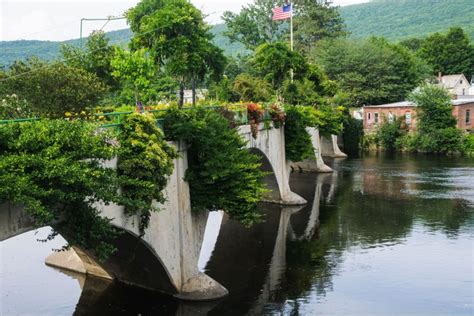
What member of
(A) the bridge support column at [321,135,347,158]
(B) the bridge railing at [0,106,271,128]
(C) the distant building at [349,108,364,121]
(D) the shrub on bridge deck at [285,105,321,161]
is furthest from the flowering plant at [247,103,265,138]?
(C) the distant building at [349,108,364,121]

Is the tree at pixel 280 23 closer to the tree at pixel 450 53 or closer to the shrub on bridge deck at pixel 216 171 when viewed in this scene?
the tree at pixel 450 53

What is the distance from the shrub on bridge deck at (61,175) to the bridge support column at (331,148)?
56685 millimetres

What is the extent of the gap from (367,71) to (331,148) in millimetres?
16504

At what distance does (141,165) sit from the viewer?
811 inches

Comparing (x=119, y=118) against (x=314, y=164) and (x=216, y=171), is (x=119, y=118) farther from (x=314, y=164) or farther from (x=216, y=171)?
(x=314, y=164)

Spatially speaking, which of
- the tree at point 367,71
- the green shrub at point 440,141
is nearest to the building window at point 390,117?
the green shrub at point 440,141

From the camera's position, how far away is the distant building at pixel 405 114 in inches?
2997

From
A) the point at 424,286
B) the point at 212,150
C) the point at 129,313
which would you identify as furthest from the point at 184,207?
the point at 424,286

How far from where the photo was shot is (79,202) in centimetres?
1777

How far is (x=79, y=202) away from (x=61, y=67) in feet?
40.0

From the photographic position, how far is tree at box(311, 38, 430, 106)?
85938 millimetres

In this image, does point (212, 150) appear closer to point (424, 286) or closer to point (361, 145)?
point (424, 286)

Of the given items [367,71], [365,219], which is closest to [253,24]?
[367,71]

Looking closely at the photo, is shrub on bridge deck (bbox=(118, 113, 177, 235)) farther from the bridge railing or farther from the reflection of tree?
the reflection of tree
